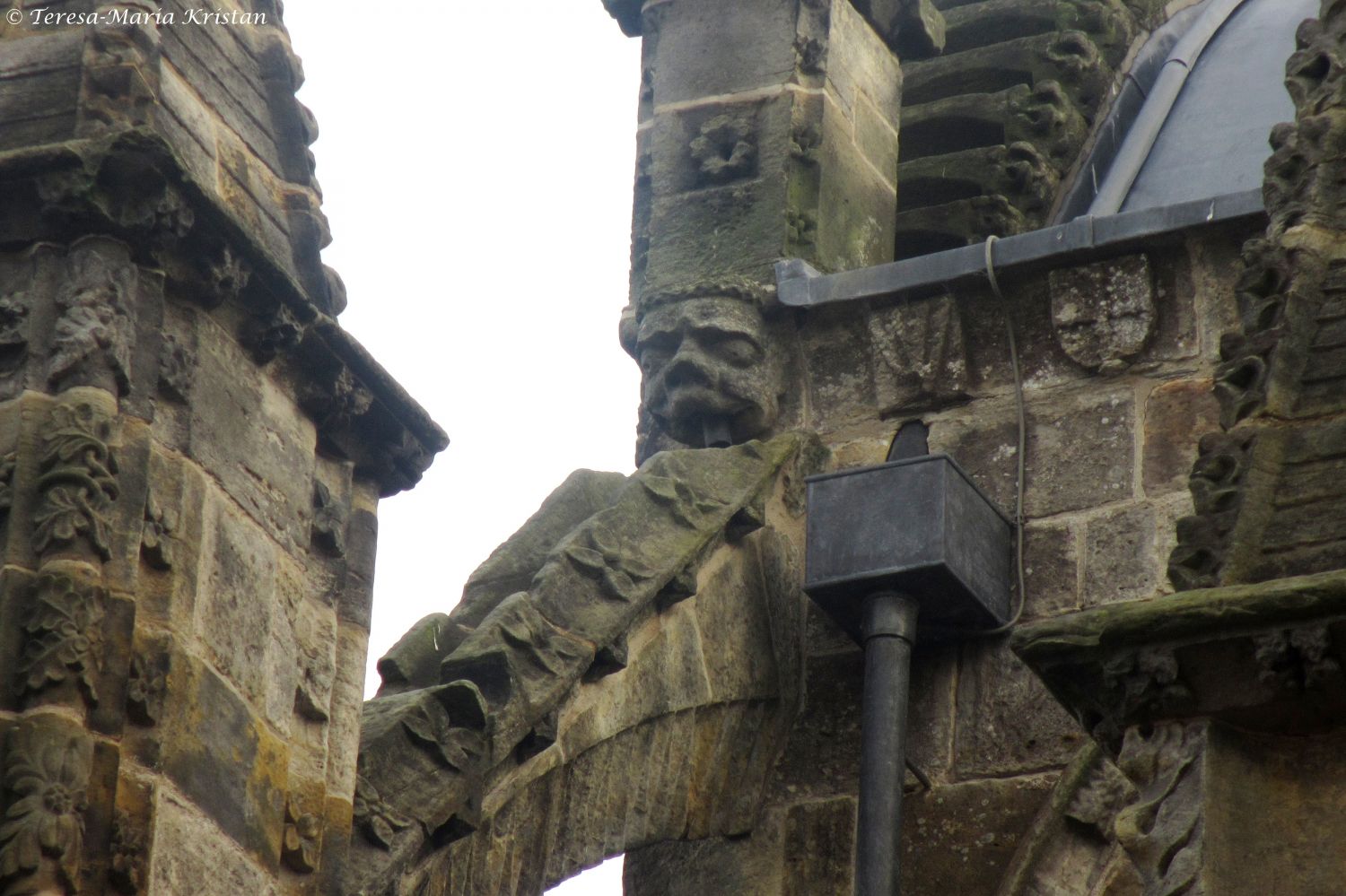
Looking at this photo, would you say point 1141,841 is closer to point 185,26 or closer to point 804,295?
point 185,26

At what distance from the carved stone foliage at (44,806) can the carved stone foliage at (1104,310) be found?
152 inches

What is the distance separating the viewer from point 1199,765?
186 inches

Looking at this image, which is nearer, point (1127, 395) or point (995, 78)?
point (1127, 395)

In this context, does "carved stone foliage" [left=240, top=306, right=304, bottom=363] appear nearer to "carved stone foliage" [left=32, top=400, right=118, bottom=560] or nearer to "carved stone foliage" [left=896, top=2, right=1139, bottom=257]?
"carved stone foliage" [left=32, top=400, right=118, bottom=560]

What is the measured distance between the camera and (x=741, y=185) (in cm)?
927

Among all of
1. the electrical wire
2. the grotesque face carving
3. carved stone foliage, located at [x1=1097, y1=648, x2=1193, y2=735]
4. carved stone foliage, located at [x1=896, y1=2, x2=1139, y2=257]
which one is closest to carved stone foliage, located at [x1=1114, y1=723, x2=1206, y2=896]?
carved stone foliage, located at [x1=1097, y1=648, x2=1193, y2=735]

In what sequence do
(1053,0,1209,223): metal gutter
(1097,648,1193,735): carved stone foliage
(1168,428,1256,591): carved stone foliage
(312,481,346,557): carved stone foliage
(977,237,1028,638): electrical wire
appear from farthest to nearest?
1. (1053,0,1209,223): metal gutter
2. (977,237,1028,638): electrical wire
3. (312,481,346,557): carved stone foliage
4. (1168,428,1256,591): carved stone foliage
5. (1097,648,1193,735): carved stone foliage

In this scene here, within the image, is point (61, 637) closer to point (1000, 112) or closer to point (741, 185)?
point (741, 185)

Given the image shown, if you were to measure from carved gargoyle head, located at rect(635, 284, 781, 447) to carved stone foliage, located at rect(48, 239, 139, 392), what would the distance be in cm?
324

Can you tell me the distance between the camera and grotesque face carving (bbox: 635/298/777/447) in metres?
8.80

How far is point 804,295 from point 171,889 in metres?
3.86

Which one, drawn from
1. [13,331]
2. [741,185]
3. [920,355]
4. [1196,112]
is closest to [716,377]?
[920,355]

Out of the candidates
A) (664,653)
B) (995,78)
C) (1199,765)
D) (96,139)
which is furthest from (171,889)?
(995,78)

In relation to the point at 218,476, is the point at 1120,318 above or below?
above
